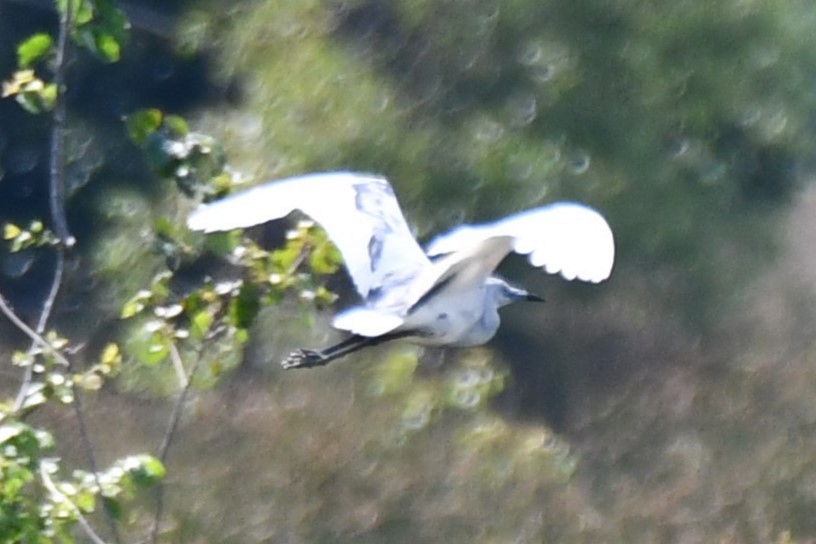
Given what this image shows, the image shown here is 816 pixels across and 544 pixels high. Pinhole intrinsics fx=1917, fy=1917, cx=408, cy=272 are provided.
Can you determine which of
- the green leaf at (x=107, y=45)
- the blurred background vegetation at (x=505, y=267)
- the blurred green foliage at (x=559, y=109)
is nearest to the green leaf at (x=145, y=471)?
the green leaf at (x=107, y=45)

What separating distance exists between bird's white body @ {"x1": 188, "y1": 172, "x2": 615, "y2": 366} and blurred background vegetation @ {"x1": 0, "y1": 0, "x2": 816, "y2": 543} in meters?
1.70

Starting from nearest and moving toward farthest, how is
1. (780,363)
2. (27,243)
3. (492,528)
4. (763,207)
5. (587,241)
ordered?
1. (587,241)
2. (27,243)
3. (492,528)
4. (780,363)
5. (763,207)

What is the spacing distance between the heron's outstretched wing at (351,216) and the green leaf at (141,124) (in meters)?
0.12

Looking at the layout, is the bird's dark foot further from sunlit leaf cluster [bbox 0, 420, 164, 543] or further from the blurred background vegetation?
the blurred background vegetation

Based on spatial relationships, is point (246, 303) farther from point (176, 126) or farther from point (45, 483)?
point (45, 483)

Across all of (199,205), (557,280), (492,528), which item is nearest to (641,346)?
(557,280)

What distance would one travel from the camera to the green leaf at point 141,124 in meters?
2.53

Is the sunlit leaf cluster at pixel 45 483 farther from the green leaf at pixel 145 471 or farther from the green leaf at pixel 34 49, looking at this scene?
the green leaf at pixel 34 49

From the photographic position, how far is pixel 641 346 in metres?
8.08

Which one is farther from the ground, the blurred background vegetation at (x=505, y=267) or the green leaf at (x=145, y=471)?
the green leaf at (x=145, y=471)

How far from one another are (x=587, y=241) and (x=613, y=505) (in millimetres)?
3416

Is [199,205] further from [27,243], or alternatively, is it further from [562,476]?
[562,476]

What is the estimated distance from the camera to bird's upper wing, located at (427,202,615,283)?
229 cm

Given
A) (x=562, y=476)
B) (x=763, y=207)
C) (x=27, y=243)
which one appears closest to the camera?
(x=27, y=243)
